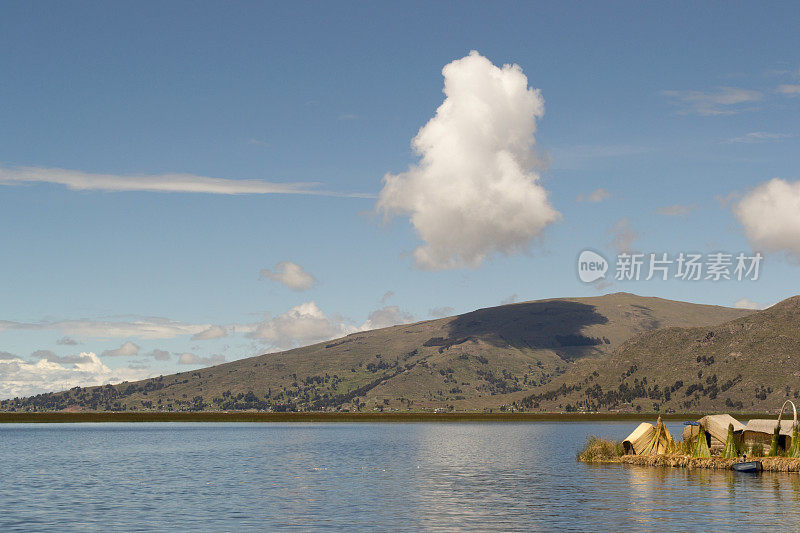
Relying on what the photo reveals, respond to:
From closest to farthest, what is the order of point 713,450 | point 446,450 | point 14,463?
point 713,450, point 14,463, point 446,450

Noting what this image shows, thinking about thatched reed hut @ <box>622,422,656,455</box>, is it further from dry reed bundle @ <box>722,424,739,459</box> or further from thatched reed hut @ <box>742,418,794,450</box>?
dry reed bundle @ <box>722,424,739,459</box>

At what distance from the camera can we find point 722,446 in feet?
315

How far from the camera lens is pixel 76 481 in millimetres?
89375

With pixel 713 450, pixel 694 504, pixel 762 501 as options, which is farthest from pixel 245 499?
pixel 713 450

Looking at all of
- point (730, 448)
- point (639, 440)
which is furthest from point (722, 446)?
point (639, 440)

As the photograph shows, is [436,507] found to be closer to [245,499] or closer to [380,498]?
[380,498]

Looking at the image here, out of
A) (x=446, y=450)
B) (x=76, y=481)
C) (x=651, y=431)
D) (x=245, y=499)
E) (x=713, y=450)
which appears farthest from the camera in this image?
(x=446, y=450)

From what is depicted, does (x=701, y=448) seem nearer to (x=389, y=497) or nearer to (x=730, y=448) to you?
(x=730, y=448)

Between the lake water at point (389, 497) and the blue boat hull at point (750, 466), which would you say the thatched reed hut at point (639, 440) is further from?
the blue boat hull at point (750, 466)

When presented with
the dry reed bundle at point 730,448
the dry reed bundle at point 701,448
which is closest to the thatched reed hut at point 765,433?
the dry reed bundle at point 730,448

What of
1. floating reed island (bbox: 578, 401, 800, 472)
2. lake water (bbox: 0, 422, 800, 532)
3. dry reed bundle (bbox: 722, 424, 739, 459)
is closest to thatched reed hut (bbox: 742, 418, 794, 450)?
floating reed island (bbox: 578, 401, 800, 472)

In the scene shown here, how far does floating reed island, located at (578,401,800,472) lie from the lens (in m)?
87.6

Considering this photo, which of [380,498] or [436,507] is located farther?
[380,498]

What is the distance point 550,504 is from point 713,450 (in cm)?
3869
